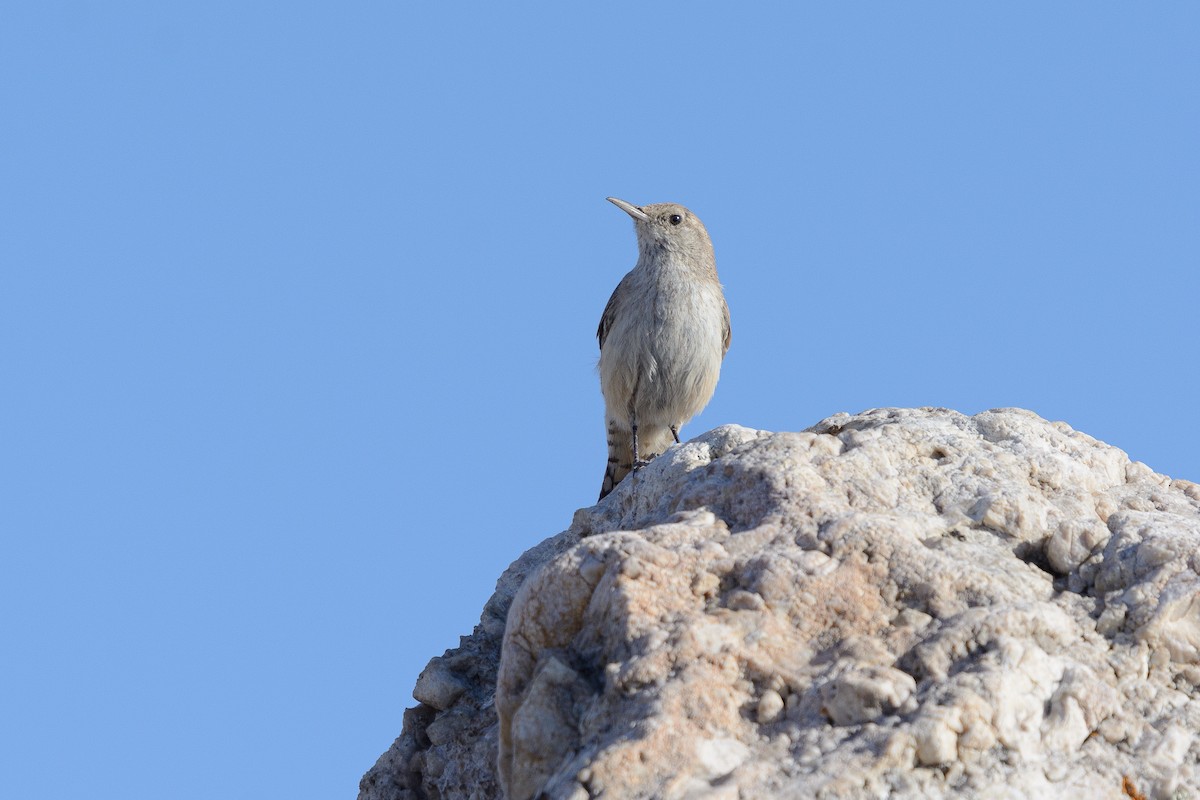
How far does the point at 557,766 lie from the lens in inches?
154

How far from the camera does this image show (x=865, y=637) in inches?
159

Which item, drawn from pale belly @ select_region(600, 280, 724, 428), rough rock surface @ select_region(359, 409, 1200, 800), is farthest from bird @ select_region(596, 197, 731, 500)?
rough rock surface @ select_region(359, 409, 1200, 800)

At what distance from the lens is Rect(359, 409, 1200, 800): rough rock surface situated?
3.61 meters

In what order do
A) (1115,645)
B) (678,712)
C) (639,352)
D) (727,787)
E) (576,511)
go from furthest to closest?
(639,352), (576,511), (1115,645), (678,712), (727,787)

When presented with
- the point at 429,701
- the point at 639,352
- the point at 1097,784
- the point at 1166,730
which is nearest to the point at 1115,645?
the point at 1166,730

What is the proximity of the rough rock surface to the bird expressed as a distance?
476 centimetres

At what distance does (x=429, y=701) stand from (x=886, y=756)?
2513 millimetres

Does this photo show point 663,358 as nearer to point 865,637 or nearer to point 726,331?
point 726,331

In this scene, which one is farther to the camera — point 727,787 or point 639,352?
point 639,352

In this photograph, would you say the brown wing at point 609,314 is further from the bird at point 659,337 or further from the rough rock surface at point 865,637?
the rough rock surface at point 865,637

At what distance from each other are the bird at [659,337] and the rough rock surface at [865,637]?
15.6 feet

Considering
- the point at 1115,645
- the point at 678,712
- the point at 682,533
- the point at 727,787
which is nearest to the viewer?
the point at 727,787

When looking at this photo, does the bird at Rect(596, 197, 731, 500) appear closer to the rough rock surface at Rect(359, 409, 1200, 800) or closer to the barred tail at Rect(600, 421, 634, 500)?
the barred tail at Rect(600, 421, 634, 500)

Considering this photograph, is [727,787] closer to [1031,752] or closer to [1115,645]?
[1031,752]
